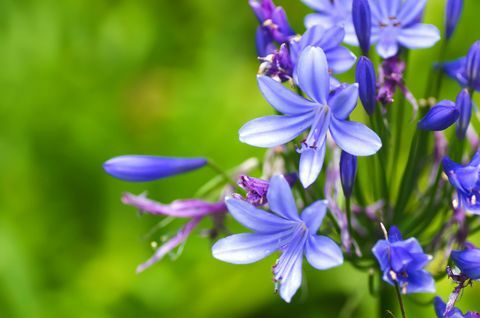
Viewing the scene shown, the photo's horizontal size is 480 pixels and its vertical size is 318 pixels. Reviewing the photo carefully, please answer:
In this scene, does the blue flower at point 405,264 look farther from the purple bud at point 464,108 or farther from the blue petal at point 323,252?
the purple bud at point 464,108

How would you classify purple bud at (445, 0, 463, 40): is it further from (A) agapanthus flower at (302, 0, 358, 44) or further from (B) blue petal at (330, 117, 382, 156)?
(B) blue petal at (330, 117, 382, 156)

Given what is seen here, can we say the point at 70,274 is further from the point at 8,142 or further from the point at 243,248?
the point at 243,248

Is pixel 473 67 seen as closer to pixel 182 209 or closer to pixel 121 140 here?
pixel 182 209

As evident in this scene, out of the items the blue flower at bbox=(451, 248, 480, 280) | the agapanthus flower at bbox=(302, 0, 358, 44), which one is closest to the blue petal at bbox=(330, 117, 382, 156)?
the blue flower at bbox=(451, 248, 480, 280)

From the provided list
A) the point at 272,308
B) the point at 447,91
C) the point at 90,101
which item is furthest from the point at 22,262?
the point at 447,91

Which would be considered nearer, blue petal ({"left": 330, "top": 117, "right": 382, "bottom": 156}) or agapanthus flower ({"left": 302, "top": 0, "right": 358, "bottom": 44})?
blue petal ({"left": 330, "top": 117, "right": 382, "bottom": 156})
